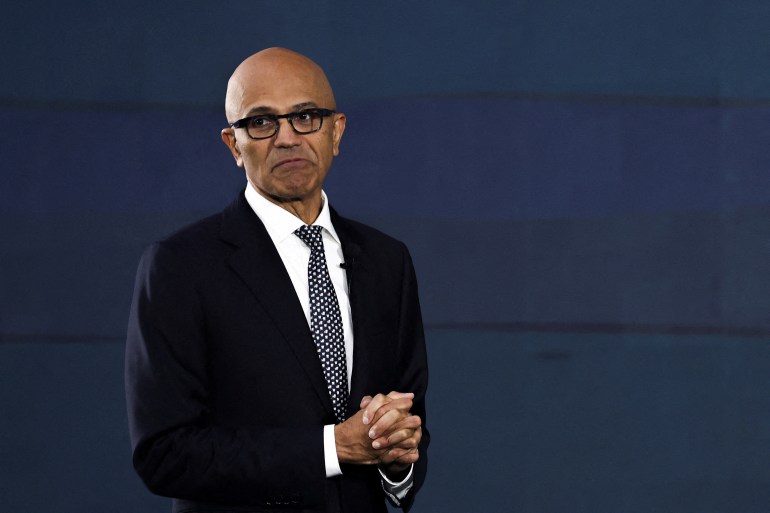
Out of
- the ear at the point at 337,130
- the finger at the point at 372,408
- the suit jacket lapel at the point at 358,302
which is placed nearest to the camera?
the finger at the point at 372,408

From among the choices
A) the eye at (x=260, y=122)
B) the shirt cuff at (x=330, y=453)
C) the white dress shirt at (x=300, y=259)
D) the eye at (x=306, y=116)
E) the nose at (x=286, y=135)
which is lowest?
the shirt cuff at (x=330, y=453)

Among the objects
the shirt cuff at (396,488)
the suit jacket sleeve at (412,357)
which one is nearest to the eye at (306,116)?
the suit jacket sleeve at (412,357)

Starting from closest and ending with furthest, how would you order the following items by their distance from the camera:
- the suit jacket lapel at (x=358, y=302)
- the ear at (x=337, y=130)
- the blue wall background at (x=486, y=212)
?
the suit jacket lapel at (x=358, y=302) → the ear at (x=337, y=130) → the blue wall background at (x=486, y=212)

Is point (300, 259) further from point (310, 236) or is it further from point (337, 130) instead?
point (337, 130)

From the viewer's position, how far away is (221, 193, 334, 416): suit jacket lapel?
5.25 ft

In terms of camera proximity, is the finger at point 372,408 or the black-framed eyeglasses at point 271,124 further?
the black-framed eyeglasses at point 271,124

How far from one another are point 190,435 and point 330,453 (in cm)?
22

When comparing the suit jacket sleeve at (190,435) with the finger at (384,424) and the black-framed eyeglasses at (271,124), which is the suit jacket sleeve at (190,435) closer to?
the finger at (384,424)

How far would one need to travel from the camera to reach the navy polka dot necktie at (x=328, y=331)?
1.64 meters

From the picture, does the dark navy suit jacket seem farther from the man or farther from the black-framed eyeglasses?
the black-framed eyeglasses

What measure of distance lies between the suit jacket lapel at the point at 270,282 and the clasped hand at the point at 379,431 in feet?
0.26

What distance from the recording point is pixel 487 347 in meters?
3.03

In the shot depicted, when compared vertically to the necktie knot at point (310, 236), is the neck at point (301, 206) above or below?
above

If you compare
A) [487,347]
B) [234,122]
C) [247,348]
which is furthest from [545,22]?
[247,348]
